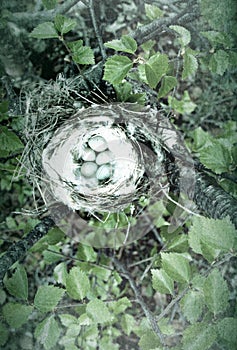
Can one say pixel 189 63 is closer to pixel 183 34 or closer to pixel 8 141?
pixel 183 34

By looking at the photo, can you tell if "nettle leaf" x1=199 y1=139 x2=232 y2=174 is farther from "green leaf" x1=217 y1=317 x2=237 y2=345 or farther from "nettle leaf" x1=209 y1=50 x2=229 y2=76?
"green leaf" x1=217 y1=317 x2=237 y2=345

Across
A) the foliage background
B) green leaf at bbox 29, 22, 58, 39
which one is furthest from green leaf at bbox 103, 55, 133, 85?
green leaf at bbox 29, 22, 58, 39

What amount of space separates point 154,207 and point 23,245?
18.1 inches

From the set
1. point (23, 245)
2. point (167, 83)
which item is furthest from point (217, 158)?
point (23, 245)

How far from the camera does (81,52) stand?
33.0 inches

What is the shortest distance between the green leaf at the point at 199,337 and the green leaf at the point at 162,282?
0.09 meters

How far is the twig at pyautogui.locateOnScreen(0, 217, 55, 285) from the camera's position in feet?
2.82

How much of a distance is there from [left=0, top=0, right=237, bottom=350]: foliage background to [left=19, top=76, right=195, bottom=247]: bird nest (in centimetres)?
4

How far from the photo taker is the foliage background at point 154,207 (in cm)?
74

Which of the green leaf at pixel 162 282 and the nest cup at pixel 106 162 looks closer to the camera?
the green leaf at pixel 162 282

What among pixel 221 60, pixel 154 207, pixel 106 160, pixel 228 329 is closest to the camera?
pixel 228 329

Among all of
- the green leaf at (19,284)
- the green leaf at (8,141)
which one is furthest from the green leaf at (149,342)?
the green leaf at (8,141)

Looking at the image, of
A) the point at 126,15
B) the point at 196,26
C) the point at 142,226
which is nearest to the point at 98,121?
the point at 196,26

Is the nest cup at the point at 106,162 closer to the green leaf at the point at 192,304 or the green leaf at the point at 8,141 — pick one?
the green leaf at the point at 8,141
